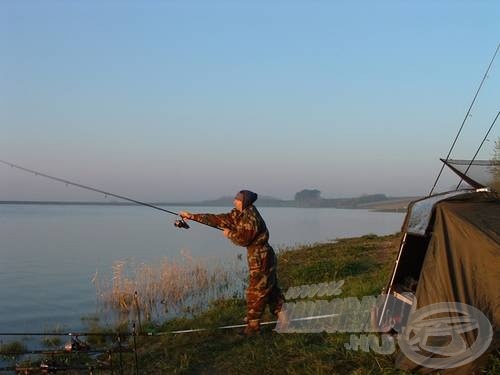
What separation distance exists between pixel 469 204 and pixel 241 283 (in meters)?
13.4

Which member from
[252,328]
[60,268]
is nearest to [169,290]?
[252,328]

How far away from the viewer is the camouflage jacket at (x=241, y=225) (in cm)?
793

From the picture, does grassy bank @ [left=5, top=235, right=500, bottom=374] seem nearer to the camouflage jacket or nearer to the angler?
the angler

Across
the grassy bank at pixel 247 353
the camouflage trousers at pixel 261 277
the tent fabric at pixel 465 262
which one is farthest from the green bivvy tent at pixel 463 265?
the camouflage trousers at pixel 261 277

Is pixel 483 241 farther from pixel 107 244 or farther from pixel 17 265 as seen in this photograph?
pixel 107 244

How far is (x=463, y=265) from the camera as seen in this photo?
20.0 feet

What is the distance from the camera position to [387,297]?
8.11 meters

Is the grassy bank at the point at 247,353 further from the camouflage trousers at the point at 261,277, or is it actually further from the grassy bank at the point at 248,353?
the camouflage trousers at the point at 261,277

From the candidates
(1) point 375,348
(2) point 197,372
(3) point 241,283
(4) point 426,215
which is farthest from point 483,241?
(3) point 241,283

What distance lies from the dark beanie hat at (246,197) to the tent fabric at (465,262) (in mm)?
2790

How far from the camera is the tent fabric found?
5867mm
